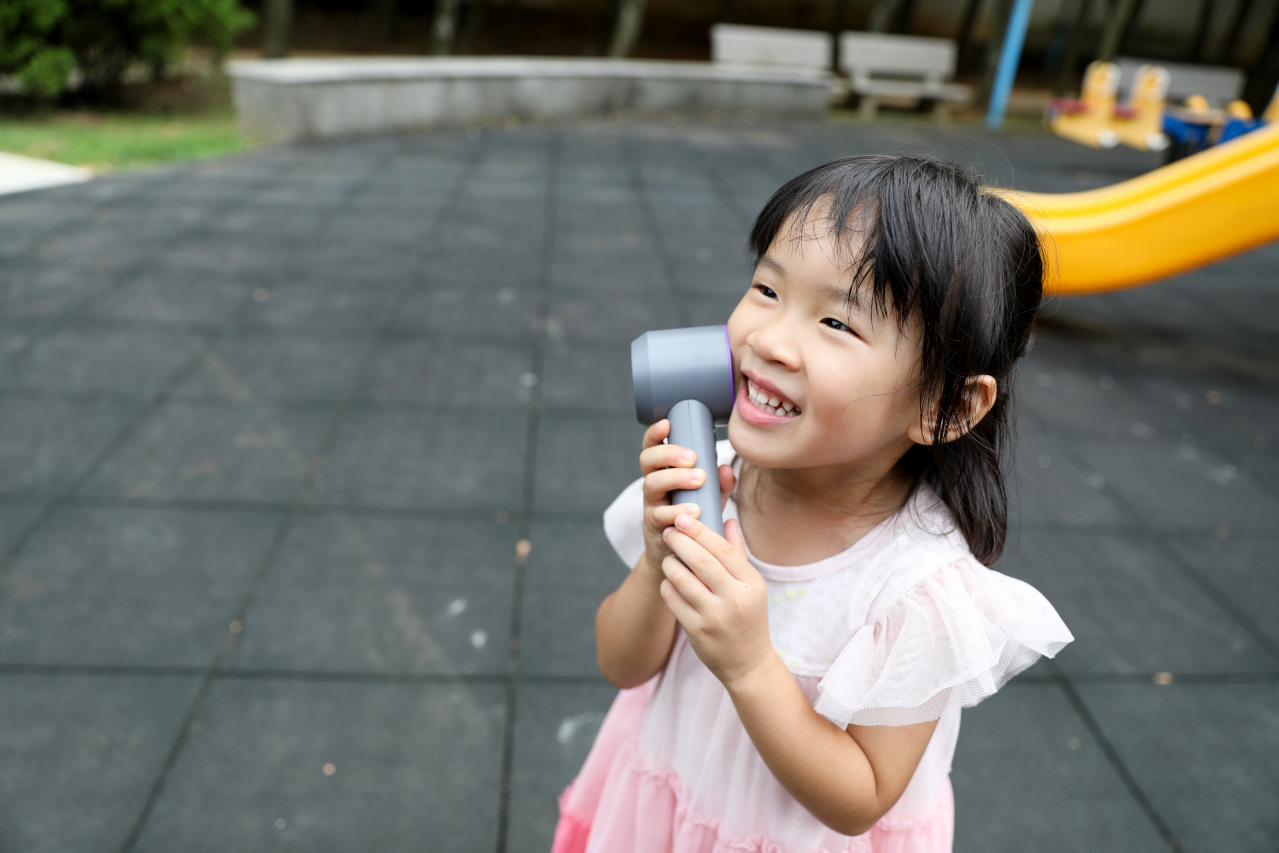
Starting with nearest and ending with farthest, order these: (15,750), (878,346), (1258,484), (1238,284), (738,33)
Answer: (878,346) < (15,750) < (1258,484) < (1238,284) < (738,33)

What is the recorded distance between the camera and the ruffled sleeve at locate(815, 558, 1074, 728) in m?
1.04

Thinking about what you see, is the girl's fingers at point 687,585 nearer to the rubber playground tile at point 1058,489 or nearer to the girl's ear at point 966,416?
the girl's ear at point 966,416

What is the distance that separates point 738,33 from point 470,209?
8541 millimetres

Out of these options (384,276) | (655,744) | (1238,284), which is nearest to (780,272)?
(655,744)

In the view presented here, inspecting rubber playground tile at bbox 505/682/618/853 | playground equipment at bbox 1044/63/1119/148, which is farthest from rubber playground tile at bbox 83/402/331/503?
playground equipment at bbox 1044/63/1119/148

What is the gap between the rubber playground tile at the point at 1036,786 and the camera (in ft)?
7.25

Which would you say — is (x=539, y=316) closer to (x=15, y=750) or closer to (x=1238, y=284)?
(x=15, y=750)

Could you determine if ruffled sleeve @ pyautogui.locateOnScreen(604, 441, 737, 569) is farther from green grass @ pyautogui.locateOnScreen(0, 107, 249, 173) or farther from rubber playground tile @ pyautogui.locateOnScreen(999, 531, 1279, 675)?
green grass @ pyautogui.locateOnScreen(0, 107, 249, 173)

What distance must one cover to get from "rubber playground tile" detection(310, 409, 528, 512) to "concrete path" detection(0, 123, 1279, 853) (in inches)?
0.7

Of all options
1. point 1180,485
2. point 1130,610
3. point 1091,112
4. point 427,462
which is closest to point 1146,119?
point 1091,112

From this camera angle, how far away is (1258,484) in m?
3.90

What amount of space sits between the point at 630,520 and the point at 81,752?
5.94 feet

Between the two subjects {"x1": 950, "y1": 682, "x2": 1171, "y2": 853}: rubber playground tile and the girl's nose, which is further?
{"x1": 950, "y1": 682, "x2": 1171, "y2": 853}: rubber playground tile

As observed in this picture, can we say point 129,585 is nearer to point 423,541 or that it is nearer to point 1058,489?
point 423,541
